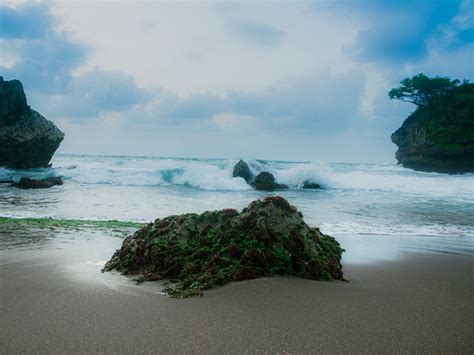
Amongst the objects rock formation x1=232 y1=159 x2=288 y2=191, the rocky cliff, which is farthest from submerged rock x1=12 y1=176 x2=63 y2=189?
the rocky cliff

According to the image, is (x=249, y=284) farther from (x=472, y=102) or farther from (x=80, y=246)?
(x=472, y=102)

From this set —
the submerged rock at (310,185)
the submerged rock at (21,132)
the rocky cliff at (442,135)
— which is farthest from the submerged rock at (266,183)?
the rocky cliff at (442,135)

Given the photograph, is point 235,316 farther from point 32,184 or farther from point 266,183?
point 266,183

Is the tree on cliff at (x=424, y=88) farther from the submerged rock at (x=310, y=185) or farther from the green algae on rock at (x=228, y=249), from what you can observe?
the green algae on rock at (x=228, y=249)

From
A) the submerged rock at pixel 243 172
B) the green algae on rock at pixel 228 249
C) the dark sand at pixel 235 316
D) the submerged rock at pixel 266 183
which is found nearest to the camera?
the dark sand at pixel 235 316

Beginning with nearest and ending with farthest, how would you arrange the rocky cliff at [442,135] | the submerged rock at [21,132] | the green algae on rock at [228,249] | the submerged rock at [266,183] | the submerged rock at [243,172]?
the green algae on rock at [228,249], the submerged rock at [266,183], the submerged rock at [21,132], the submerged rock at [243,172], the rocky cliff at [442,135]

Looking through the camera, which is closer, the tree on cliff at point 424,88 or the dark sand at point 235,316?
the dark sand at point 235,316

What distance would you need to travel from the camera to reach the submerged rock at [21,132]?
27.3 meters

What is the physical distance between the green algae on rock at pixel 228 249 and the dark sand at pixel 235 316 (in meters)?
0.20

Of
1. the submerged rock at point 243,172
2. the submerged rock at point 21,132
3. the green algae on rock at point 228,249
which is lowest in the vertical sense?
the green algae on rock at point 228,249

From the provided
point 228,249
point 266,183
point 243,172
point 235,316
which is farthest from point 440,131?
point 235,316

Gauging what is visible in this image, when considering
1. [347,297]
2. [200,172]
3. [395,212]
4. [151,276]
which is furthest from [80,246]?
[200,172]

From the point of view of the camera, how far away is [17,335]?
7.75 ft

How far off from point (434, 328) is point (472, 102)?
5227cm
